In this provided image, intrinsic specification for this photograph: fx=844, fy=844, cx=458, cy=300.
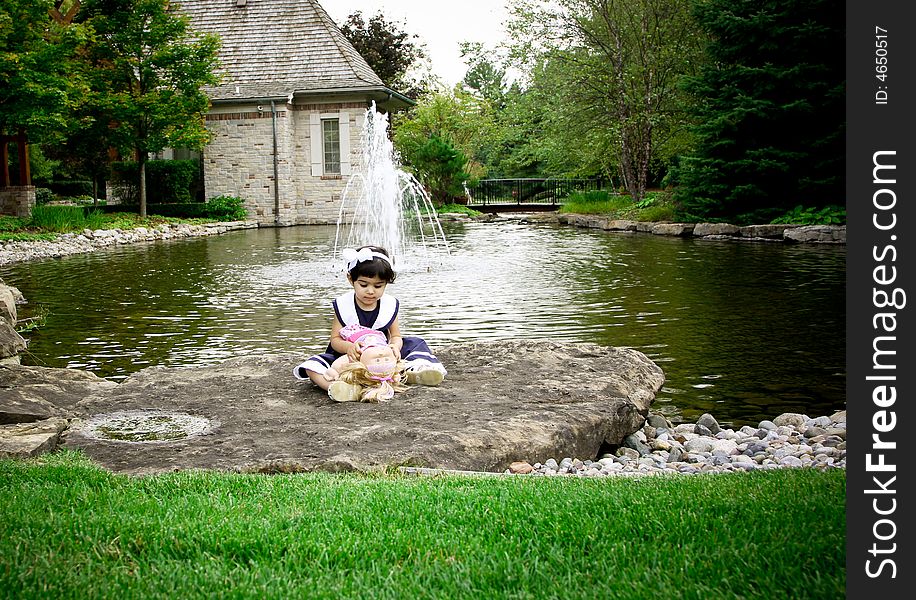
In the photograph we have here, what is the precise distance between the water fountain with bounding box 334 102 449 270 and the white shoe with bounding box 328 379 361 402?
8967 mm

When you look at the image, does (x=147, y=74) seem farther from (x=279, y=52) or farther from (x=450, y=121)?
(x=450, y=121)

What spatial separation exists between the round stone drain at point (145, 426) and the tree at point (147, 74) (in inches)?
832

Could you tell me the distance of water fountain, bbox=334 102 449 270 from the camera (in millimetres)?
17438

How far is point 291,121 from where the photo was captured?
2862 cm

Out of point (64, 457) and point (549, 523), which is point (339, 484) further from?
point (64, 457)

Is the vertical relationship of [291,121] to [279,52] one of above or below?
below

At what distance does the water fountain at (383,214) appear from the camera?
57.2ft

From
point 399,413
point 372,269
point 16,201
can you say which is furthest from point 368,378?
point 16,201

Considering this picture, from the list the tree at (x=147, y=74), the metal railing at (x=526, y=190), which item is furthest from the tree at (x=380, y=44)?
the tree at (x=147, y=74)

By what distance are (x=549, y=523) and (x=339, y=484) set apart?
1.07 metres

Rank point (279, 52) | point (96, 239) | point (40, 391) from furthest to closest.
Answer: point (279, 52)
point (96, 239)
point (40, 391)

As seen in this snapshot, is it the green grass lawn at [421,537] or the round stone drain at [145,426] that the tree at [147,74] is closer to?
the round stone drain at [145,426]

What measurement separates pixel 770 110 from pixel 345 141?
1402cm

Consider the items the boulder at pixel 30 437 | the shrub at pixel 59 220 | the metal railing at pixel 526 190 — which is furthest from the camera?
the metal railing at pixel 526 190
